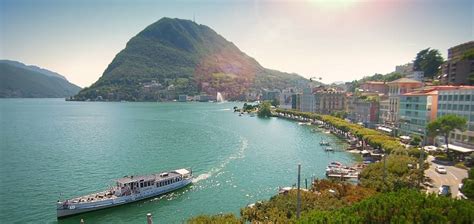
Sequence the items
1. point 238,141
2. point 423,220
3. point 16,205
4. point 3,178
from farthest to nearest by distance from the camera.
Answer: point 238,141 < point 3,178 < point 16,205 < point 423,220

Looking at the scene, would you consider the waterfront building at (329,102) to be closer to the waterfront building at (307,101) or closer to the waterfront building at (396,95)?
the waterfront building at (307,101)

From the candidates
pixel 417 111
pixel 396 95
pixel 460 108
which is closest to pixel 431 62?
pixel 396 95

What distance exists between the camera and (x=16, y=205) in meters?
39.4

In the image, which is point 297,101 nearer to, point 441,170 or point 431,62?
point 431,62

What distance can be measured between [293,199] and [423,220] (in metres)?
13.2

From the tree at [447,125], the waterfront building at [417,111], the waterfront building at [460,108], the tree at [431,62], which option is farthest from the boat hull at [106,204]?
the tree at [431,62]

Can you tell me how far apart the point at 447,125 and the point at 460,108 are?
21.6ft

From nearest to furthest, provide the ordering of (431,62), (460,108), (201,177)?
(201,177), (460,108), (431,62)

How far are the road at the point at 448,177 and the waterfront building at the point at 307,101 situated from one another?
11007 centimetres

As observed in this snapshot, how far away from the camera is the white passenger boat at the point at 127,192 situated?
36.3 m

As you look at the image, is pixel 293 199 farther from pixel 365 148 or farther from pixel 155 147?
pixel 155 147

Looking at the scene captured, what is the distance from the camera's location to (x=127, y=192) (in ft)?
133

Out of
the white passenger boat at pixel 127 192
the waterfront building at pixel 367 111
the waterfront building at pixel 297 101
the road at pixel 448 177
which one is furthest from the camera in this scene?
the waterfront building at pixel 297 101

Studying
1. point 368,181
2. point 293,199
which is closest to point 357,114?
point 368,181
